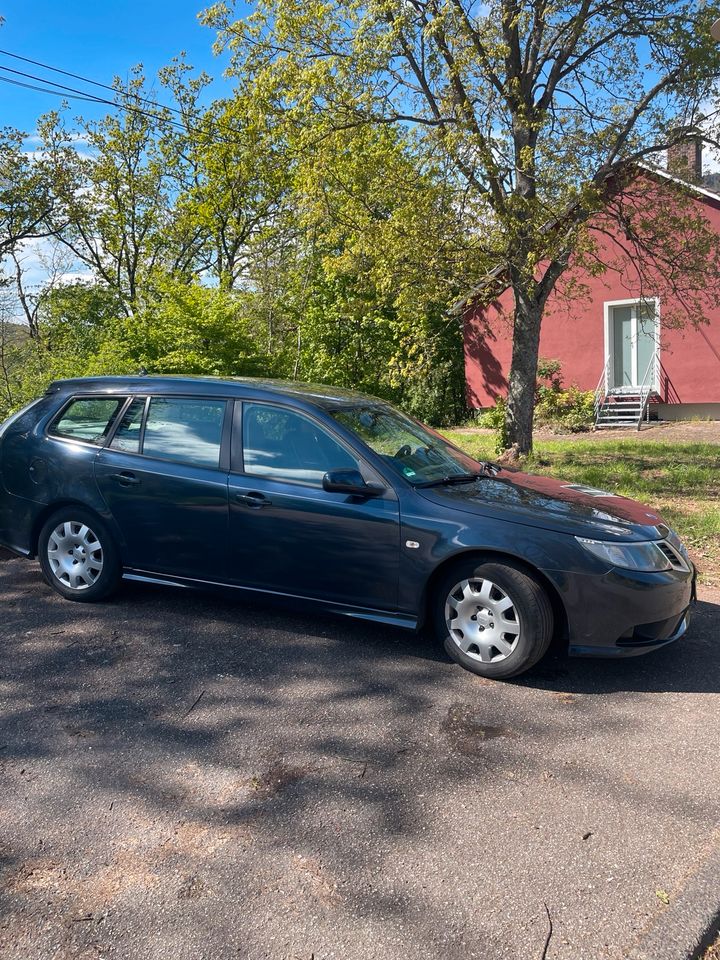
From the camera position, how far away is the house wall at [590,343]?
1817 cm

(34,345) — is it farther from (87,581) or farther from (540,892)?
(540,892)

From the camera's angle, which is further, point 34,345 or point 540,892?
point 34,345

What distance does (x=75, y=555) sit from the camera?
17.8 ft

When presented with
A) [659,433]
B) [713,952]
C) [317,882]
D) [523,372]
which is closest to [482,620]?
[317,882]

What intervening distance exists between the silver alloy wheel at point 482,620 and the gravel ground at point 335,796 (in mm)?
185

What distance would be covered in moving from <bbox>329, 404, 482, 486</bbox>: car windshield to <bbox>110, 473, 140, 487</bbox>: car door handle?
1.36 m

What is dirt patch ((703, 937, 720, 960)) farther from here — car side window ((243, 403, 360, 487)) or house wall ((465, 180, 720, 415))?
house wall ((465, 180, 720, 415))

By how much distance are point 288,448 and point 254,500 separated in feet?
1.24

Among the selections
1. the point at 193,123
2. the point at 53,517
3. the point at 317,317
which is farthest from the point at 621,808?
the point at 193,123

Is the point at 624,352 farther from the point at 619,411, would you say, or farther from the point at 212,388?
the point at 212,388

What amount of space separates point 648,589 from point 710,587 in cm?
221

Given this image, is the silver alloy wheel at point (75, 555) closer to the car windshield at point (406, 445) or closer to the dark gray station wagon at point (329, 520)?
the dark gray station wagon at point (329, 520)

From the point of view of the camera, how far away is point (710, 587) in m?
6.07

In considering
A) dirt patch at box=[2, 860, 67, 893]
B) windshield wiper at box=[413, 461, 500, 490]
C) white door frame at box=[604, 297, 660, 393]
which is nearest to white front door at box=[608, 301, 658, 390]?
white door frame at box=[604, 297, 660, 393]
